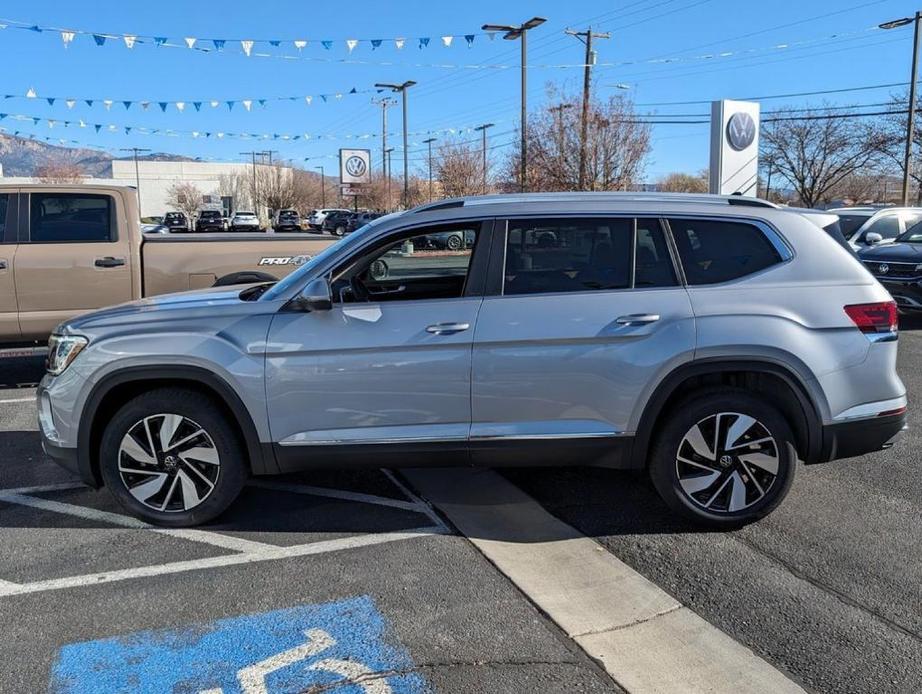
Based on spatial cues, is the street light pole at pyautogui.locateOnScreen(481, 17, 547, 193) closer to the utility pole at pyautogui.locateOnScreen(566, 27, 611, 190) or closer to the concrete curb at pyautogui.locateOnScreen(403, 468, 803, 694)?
the utility pole at pyautogui.locateOnScreen(566, 27, 611, 190)

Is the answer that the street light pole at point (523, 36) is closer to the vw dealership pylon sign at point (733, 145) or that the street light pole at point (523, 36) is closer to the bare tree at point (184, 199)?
the vw dealership pylon sign at point (733, 145)

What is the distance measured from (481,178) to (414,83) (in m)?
7.43

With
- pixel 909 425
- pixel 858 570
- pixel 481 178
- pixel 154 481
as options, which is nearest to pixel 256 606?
pixel 154 481

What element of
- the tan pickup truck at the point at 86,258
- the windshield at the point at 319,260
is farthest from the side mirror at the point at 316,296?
the tan pickup truck at the point at 86,258

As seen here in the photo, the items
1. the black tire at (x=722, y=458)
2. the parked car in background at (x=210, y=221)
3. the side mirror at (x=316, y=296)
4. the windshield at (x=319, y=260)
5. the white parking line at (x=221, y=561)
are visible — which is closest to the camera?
the white parking line at (x=221, y=561)

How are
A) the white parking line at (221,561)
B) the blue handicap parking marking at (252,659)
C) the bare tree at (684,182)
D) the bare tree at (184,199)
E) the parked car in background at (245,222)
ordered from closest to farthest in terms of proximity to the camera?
1. the blue handicap parking marking at (252,659)
2. the white parking line at (221,561)
3. the parked car in background at (245,222)
4. the bare tree at (684,182)
5. the bare tree at (184,199)

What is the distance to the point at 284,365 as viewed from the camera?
4047 millimetres

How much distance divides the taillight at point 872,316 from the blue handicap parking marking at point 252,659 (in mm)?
2843

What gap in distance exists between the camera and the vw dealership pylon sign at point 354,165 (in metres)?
45.5

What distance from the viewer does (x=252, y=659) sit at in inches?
120

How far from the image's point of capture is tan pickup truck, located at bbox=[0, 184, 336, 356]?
24.6 ft

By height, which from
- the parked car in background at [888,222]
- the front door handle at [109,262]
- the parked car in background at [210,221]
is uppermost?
the parked car in background at [210,221]

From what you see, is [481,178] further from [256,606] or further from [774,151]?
[256,606]

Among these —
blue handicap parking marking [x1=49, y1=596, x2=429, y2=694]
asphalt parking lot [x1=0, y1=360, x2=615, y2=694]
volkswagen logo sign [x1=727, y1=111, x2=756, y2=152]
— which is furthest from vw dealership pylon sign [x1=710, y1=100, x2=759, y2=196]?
blue handicap parking marking [x1=49, y1=596, x2=429, y2=694]
